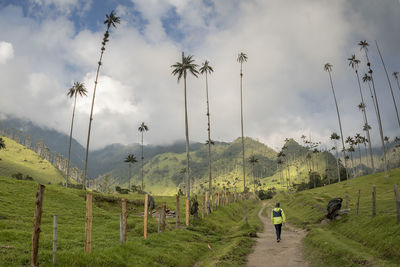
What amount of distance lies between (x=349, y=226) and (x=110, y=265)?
824 inches

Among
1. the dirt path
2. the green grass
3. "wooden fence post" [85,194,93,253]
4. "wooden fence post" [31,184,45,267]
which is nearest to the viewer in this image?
"wooden fence post" [31,184,45,267]

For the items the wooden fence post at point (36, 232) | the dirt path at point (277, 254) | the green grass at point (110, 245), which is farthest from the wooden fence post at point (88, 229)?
the dirt path at point (277, 254)

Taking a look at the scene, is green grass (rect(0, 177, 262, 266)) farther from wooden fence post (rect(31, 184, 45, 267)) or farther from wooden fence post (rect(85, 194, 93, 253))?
wooden fence post (rect(31, 184, 45, 267))

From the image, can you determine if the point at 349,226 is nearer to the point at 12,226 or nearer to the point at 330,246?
the point at 330,246

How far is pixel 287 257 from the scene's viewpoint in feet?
A: 56.2

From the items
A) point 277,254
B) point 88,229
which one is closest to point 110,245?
point 88,229

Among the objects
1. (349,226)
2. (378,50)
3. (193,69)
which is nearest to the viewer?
(349,226)

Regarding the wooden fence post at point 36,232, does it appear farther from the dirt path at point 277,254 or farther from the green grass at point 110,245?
the dirt path at point 277,254

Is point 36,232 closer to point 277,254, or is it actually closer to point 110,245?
point 110,245

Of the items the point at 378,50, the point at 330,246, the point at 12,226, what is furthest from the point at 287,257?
the point at 378,50

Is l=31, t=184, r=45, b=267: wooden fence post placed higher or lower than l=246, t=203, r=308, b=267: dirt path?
higher

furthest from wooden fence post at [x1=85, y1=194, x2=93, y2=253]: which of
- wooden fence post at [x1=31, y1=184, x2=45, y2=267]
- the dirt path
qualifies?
the dirt path

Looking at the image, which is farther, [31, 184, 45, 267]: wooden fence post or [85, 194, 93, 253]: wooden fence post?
[85, 194, 93, 253]: wooden fence post

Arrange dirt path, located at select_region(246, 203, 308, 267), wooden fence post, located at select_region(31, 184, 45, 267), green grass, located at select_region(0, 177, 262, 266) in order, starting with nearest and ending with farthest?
wooden fence post, located at select_region(31, 184, 45, 267)
green grass, located at select_region(0, 177, 262, 266)
dirt path, located at select_region(246, 203, 308, 267)
